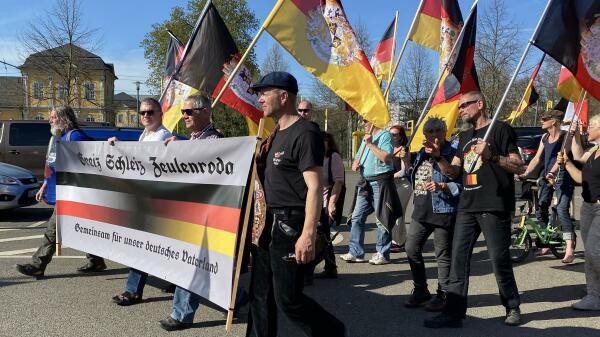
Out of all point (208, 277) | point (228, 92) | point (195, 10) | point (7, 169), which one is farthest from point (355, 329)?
point (195, 10)

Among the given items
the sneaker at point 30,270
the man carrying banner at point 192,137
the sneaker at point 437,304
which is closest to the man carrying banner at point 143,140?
the man carrying banner at point 192,137

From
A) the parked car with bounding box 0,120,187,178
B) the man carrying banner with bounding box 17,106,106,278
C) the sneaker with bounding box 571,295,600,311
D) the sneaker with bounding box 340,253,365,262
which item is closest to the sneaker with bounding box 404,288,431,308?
the sneaker with bounding box 571,295,600,311

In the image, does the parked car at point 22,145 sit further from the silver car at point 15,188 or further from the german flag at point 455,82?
the german flag at point 455,82

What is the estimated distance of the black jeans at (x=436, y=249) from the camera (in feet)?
16.1

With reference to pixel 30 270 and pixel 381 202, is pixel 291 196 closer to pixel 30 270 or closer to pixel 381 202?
pixel 381 202

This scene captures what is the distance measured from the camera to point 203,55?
642cm

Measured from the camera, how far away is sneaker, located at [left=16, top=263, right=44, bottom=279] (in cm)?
575

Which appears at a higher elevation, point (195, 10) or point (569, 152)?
point (195, 10)

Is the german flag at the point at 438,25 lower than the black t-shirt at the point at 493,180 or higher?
higher

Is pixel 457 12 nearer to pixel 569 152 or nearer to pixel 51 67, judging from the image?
pixel 569 152

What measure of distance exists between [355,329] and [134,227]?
2181mm

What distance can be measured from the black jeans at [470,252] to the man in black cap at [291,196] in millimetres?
1503

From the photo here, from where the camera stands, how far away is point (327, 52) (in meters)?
4.96

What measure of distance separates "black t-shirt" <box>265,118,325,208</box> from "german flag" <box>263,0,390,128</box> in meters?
1.51
